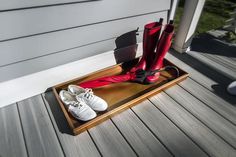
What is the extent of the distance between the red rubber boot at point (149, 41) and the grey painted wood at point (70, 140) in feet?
2.15

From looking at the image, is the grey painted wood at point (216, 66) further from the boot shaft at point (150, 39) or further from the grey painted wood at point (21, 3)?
the grey painted wood at point (21, 3)

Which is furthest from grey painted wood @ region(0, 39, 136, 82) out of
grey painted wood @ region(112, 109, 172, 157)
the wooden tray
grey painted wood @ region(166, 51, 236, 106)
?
grey painted wood @ region(166, 51, 236, 106)

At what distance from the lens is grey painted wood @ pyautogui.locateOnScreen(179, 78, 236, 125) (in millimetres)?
1297

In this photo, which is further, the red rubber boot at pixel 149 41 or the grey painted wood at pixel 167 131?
the red rubber boot at pixel 149 41

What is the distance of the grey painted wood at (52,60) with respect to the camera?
118 centimetres

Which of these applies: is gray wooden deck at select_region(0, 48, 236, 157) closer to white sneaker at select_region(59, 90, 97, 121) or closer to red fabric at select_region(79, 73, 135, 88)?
white sneaker at select_region(59, 90, 97, 121)

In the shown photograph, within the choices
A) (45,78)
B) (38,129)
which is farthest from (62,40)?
(38,129)

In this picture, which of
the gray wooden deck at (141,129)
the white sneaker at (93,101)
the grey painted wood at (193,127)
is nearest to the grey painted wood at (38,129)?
the gray wooden deck at (141,129)

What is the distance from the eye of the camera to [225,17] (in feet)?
9.54

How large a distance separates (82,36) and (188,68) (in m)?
0.99

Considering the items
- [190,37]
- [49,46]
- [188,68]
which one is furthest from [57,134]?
[190,37]

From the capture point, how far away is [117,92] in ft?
4.51

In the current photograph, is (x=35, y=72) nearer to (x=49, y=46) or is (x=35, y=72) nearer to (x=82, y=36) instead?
(x=49, y=46)

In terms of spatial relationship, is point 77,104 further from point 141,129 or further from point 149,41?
point 149,41
